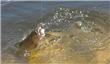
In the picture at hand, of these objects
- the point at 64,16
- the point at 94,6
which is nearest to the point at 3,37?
the point at 64,16

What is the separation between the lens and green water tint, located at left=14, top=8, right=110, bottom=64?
404 centimetres

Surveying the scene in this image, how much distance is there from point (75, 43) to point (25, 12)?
2.03 m

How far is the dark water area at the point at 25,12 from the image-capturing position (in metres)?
5.13

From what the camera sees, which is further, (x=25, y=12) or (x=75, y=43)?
(x=25, y=12)

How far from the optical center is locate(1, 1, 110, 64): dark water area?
5.13m

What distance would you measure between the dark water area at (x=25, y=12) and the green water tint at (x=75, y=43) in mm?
490

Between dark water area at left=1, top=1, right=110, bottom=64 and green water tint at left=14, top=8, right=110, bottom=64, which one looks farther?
dark water area at left=1, top=1, right=110, bottom=64

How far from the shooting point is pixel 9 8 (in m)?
6.46

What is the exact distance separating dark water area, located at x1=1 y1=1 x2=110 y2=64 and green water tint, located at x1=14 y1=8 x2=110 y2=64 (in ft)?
1.61

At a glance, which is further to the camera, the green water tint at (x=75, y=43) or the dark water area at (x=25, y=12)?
the dark water area at (x=25, y=12)

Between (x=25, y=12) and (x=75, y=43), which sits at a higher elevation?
(x=25, y=12)

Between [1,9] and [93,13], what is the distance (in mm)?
1989

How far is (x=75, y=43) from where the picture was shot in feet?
14.7

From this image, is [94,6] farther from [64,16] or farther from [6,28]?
[6,28]
